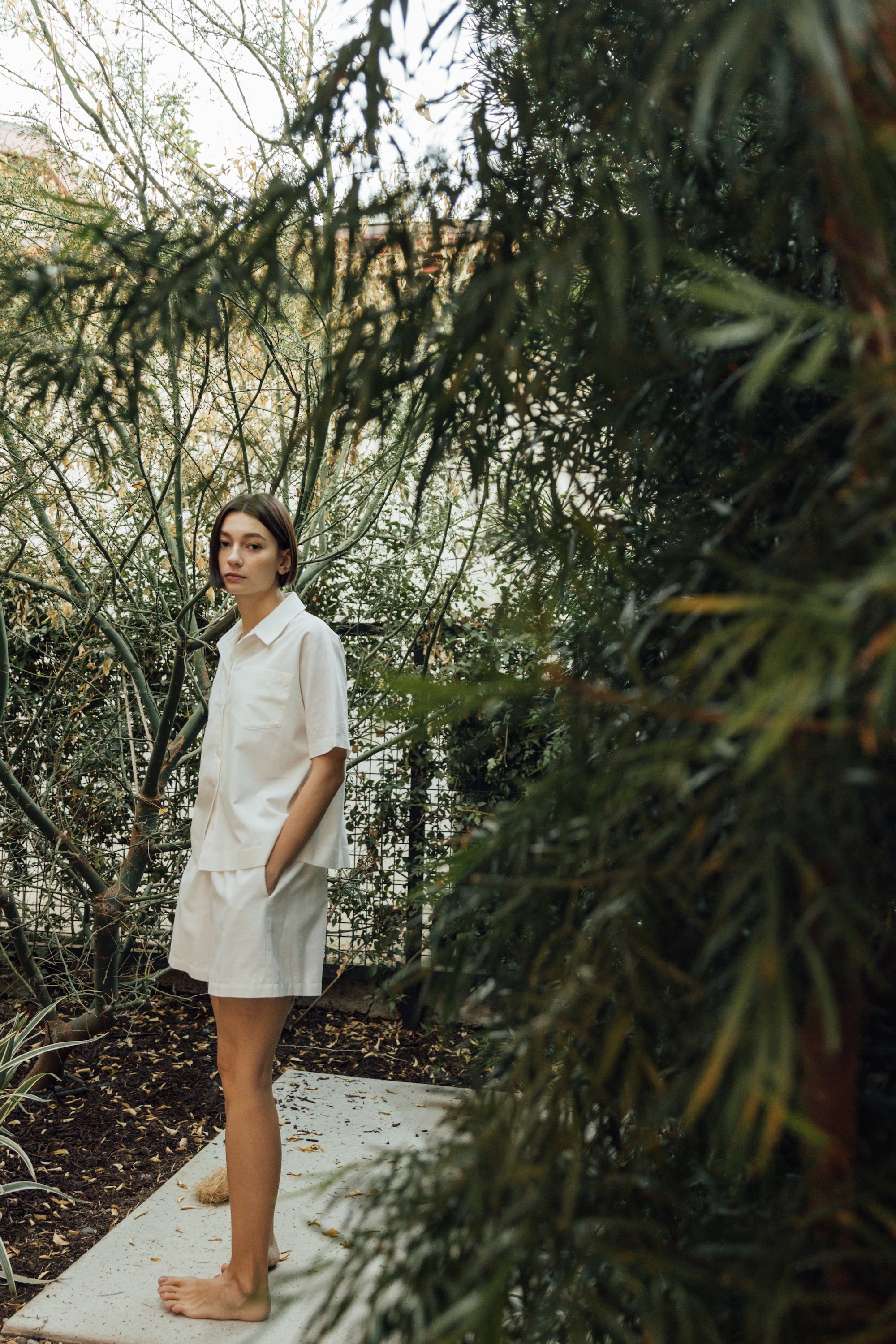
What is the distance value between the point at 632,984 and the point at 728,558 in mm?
312

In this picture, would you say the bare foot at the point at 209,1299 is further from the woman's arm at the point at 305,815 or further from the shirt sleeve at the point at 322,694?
the shirt sleeve at the point at 322,694

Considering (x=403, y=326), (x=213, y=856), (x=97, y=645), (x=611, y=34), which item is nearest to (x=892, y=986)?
(x=403, y=326)

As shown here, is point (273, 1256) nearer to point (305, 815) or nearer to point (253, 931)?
point (253, 931)

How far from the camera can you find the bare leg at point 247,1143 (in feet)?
7.28

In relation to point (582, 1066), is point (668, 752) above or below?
above

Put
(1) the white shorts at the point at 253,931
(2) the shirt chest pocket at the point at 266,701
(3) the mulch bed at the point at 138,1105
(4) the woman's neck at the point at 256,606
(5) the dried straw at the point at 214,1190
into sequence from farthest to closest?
(5) the dried straw at the point at 214,1190 < (3) the mulch bed at the point at 138,1105 < (4) the woman's neck at the point at 256,606 < (2) the shirt chest pocket at the point at 266,701 < (1) the white shorts at the point at 253,931

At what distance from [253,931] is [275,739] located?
0.43 metres

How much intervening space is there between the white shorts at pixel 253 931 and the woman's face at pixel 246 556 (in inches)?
26.3

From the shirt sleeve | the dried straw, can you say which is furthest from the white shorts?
the dried straw

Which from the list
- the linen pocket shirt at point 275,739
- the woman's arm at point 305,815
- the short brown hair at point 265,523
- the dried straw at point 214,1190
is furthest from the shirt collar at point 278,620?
the dried straw at point 214,1190

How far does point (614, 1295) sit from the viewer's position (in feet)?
2.69

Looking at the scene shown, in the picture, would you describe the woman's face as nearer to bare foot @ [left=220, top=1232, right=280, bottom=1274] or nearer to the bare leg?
the bare leg

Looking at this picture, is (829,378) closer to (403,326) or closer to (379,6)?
(403,326)

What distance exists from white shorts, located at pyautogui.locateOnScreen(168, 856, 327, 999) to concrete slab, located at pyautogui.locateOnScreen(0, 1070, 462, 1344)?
41 cm
